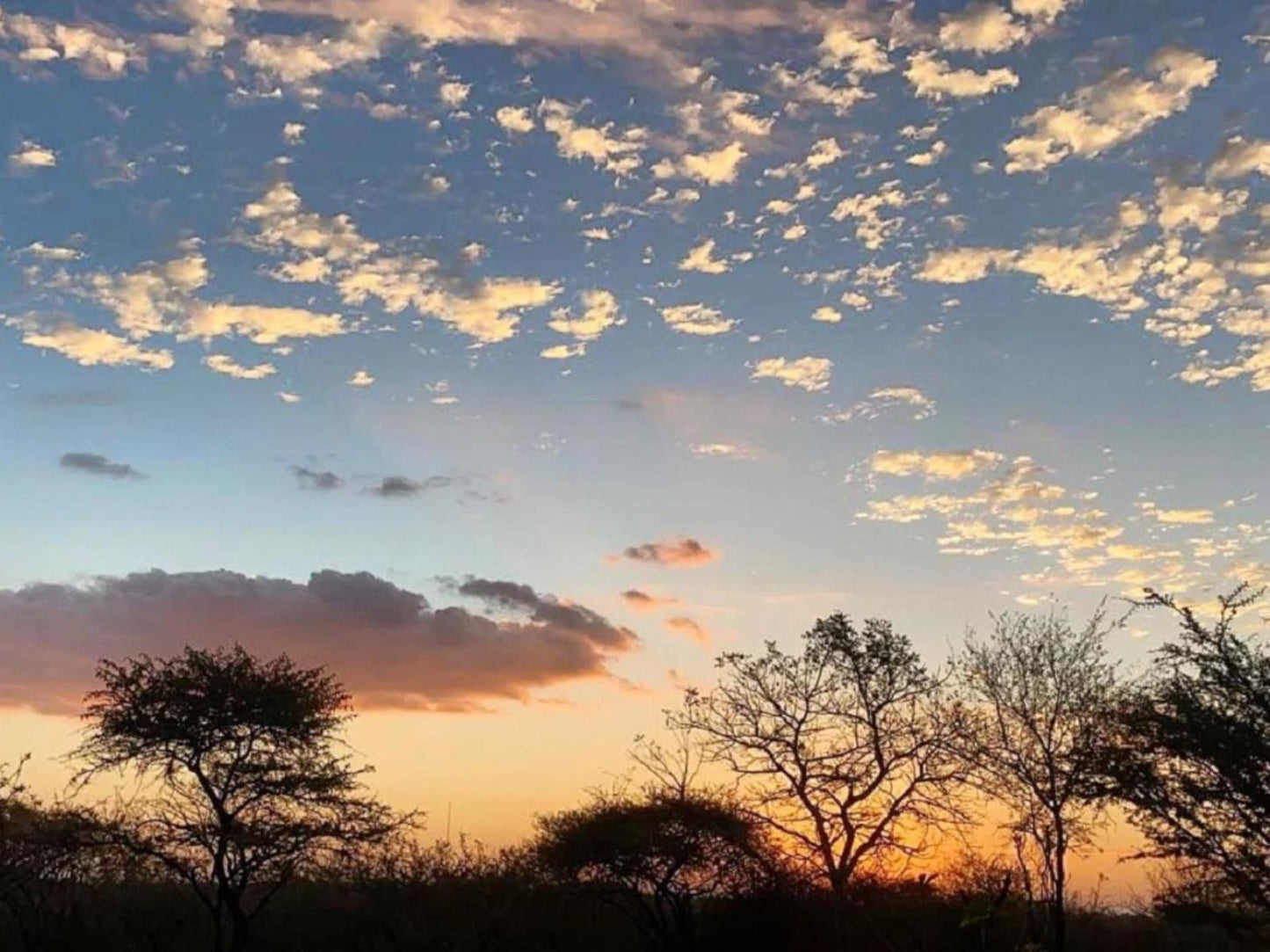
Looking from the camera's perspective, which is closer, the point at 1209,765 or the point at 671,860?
the point at 1209,765

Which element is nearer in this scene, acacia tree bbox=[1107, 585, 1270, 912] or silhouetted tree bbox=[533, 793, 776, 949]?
acacia tree bbox=[1107, 585, 1270, 912]

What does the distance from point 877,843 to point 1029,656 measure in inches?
357

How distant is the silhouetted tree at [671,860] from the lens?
4325cm

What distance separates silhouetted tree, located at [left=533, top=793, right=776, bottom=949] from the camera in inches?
1703

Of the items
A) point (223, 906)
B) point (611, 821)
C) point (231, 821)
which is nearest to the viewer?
point (231, 821)

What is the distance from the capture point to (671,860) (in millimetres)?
43344

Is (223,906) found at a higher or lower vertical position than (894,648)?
lower

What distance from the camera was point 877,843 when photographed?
41594 mm

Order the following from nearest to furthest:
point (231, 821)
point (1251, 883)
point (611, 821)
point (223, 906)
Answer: point (1251, 883) → point (231, 821) → point (611, 821) → point (223, 906)

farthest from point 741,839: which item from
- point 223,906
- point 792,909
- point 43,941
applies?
point 43,941

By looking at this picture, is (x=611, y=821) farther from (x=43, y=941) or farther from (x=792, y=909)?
(x=43, y=941)

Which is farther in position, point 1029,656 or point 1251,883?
point 1029,656

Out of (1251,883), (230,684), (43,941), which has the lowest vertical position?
(43,941)

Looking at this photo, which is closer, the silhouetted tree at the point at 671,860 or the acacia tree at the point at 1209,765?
the acacia tree at the point at 1209,765
